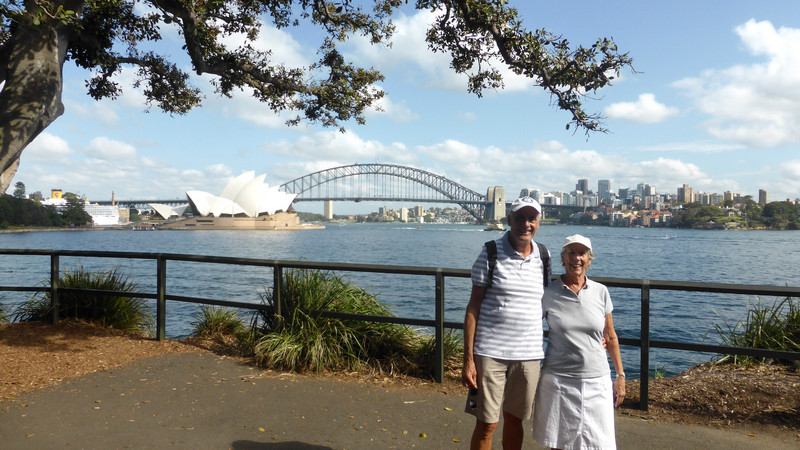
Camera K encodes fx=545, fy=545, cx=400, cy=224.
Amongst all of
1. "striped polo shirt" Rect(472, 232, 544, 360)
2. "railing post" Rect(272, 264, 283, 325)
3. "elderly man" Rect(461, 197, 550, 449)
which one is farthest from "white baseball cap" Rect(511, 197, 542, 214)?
"railing post" Rect(272, 264, 283, 325)

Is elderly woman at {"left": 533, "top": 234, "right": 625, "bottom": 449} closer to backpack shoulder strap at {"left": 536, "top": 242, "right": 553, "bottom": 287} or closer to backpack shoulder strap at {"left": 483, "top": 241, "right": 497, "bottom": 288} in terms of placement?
backpack shoulder strap at {"left": 536, "top": 242, "right": 553, "bottom": 287}

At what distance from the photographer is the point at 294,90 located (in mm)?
7176

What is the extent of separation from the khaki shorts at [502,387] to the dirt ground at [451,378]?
195 centimetres

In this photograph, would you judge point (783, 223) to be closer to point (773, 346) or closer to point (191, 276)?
point (191, 276)

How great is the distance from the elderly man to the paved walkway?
3.31 ft

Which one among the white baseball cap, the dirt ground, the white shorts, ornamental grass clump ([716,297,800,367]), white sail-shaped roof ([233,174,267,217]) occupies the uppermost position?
white sail-shaped roof ([233,174,267,217])

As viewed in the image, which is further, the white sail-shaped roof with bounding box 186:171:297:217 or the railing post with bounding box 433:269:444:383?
the white sail-shaped roof with bounding box 186:171:297:217

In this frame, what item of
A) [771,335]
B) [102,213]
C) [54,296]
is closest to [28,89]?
[54,296]

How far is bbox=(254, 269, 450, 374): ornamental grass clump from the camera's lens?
5469 mm

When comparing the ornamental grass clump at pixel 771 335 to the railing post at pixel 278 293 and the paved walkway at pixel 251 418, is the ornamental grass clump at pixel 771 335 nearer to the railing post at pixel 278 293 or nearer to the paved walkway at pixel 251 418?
the paved walkway at pixel 251 418

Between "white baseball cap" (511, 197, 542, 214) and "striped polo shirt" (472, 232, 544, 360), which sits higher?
"white baseball cap" (511, 197, 542, 214)

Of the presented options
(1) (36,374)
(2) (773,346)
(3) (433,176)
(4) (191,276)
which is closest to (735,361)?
(2) (773,346)

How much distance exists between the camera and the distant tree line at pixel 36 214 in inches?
3991

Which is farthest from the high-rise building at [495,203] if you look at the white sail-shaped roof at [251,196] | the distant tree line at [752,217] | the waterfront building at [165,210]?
the waterfront building at [165,210]
